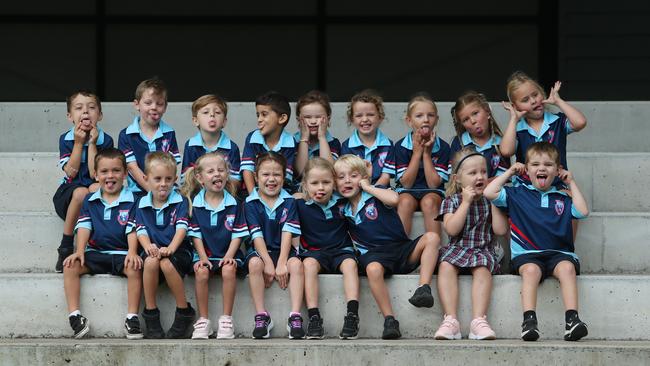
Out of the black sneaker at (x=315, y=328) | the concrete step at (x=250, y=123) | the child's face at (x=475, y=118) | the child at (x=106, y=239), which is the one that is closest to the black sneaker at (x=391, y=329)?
the black sneaker at (x=315, y=328)

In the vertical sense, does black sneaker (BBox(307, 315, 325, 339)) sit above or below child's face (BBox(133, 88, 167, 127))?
below

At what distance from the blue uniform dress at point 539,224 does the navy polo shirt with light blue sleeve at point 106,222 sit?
1964 mm

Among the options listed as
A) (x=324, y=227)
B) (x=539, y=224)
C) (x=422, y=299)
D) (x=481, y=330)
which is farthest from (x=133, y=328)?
(x=539, y=224)

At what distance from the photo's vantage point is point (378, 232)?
7.33 meters

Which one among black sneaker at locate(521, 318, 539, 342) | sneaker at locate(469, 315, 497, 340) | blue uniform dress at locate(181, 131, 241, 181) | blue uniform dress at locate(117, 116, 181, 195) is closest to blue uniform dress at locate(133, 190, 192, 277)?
blue uniform dress at locate(181, 131, 241, 181)

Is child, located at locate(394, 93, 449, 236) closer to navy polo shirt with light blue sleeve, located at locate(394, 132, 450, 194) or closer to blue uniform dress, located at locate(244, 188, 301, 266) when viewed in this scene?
navy polo shirt with light blue sleeve, located at locate(394, 132, 450, 194)

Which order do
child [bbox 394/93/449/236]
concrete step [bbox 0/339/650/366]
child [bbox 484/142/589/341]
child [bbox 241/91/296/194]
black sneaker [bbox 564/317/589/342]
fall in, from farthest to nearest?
child [bbox 241/91/296/194] < child [bbox 394/93/449/236] < child [bbox 484/142/589/341] < black sneaker [bbox 564/317/589/342] < concrete step [bbox 0/339/650/366]

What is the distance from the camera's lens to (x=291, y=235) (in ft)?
23.9

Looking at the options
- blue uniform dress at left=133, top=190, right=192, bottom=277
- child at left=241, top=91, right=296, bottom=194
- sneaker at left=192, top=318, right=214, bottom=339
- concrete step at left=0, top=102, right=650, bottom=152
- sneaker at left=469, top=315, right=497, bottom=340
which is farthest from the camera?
concrete step at left=0, top=102, right=650, bottom=152

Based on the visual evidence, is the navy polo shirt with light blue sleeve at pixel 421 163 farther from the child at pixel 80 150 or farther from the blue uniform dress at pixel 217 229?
the child at pixel 80 150

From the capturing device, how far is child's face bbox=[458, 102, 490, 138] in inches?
306

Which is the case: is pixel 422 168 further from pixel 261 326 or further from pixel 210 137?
pixel 261 326

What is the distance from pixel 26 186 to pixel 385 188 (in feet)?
7.12

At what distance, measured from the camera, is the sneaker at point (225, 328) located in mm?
7000
